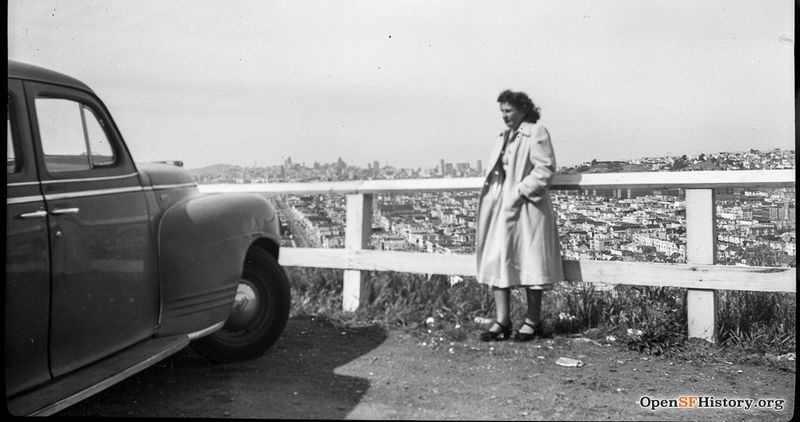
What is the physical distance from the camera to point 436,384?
3.25 meters

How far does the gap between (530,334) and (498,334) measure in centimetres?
19

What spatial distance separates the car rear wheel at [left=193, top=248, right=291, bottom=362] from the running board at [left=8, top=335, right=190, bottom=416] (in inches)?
17.5

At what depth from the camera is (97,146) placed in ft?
10.1

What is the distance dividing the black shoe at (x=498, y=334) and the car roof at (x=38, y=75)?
252cm

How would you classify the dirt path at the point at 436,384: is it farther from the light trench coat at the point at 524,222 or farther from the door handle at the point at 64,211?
the door handle at the point at 64,211

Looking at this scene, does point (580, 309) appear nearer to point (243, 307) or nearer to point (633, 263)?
point (633, 263)

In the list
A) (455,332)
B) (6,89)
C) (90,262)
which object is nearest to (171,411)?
(90,262)

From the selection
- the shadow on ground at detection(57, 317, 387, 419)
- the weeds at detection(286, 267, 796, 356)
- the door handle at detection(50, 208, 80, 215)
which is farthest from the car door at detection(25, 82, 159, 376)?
the weeds at detection(286, 267, 796, 356)

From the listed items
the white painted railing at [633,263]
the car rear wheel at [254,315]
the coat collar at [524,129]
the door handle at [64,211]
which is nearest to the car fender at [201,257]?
the car rear wheel at [254,315]

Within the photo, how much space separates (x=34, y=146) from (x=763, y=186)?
11.9ft

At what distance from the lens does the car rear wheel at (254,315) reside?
3.62 metres

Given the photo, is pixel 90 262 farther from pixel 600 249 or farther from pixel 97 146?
pixel 600 249

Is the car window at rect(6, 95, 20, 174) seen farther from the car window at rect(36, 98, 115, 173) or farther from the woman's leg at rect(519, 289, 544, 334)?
the woman's leg at rect(519, 289, 544, 334)

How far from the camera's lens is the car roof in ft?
8.43
